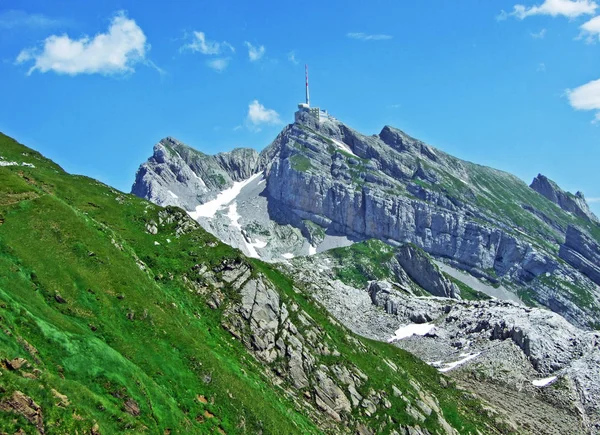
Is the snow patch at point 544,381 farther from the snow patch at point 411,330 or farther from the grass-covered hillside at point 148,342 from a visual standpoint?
the grass-covered hillside at point 148,342

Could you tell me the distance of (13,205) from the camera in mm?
66625

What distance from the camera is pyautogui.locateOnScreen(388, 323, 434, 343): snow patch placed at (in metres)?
186

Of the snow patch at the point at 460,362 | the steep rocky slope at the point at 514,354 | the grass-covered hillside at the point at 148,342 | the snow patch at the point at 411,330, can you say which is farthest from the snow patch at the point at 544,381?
the grass-covered hillside at the point at 148,342

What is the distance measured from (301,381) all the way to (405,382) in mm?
25706

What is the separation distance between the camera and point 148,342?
184ft

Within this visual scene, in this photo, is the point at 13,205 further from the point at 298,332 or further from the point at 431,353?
the point at 431,353

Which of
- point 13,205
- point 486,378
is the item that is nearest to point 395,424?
point 13,205

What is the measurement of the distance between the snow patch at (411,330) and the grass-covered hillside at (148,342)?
2842 inches

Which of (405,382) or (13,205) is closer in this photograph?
(13,205)

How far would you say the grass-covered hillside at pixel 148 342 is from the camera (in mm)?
39688

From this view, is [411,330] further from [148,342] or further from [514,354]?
[148,342]

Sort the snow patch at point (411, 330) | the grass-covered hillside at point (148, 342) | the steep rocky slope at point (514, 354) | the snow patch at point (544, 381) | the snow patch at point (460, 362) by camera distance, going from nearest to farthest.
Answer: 1. the grass-covered hillside at point (148, 342)
2. the steep rocky slope at point (514, 354)
3. the snow patch at point (544, 381)
4. the snow patch at point (460, 362)
5. the snow patch at point (411, 330)

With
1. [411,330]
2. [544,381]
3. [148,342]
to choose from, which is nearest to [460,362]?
[544,381]

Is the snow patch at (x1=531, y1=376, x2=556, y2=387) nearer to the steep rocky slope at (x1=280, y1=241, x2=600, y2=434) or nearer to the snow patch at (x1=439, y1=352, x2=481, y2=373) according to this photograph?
the steep rocky slope at (x1=280, y1=241, x2=600, y2=434)
